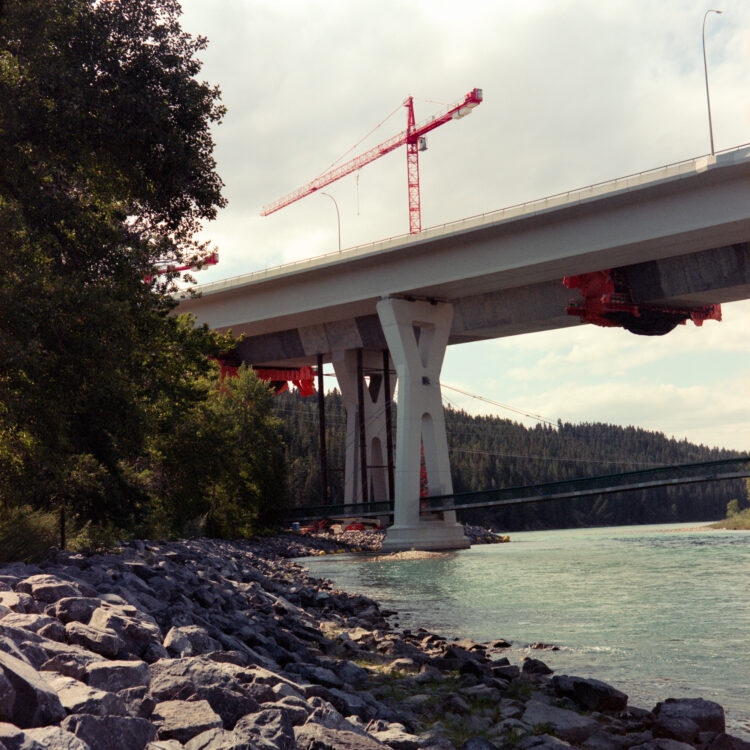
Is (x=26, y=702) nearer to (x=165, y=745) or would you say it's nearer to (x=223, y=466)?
(x=165, y=745)

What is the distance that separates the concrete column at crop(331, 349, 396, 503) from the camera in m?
65.6

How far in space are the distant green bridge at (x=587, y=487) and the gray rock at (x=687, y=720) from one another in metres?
30.8

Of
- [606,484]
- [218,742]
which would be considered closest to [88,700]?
[218,742]

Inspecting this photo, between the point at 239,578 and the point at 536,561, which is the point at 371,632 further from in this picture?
the point at 536,561

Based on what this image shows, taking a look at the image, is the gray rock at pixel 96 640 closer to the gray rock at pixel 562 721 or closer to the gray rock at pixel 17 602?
the gray rock at pixel 17 602

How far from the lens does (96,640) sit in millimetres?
8195

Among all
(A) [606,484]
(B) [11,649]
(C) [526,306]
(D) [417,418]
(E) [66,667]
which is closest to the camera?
(B) [11,649]

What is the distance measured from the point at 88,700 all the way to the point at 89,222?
17.1 m

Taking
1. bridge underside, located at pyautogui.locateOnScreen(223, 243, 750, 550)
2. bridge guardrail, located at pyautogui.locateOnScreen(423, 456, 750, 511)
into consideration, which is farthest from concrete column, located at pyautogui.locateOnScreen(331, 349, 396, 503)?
bridge guardrail, located at pyautogui.locateOnScreen(423, 456, 750, 511)

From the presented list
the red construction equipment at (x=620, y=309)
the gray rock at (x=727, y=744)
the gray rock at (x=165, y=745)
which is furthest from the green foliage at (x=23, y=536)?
the red construction equipment at (x=620, y=309)

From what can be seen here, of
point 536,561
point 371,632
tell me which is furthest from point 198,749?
point 536,561

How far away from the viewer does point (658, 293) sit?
45.3 metres

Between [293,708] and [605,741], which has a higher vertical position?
[293,708]

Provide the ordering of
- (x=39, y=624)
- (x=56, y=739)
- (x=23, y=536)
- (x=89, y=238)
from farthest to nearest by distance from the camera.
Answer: (x=89, y=238)
(x=23, y=536)
(x=39, y=624)
(x=56, y=739)
